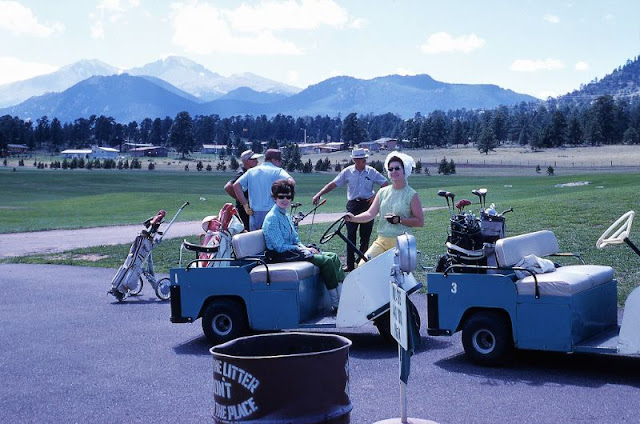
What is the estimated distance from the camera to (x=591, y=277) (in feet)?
27.9

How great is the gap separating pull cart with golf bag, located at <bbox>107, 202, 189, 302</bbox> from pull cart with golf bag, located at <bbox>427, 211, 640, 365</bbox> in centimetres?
617

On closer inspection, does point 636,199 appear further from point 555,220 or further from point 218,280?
point 218,280

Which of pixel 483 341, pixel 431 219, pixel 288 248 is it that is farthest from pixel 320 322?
pixel 431 219

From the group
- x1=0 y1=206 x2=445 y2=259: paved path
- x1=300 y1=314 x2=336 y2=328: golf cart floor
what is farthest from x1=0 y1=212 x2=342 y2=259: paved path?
x1=300 y1=314 x2=336 y2=328: golf cart floor

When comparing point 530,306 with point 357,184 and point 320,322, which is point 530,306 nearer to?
point 320,322

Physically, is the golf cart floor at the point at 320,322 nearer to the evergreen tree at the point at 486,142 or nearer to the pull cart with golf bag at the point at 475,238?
the pull cart with golf bag at the point at 475,238

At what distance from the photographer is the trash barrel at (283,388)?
430cm

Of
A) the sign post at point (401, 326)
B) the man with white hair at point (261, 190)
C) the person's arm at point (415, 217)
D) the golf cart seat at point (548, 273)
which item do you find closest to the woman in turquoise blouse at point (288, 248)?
the person's arm at point (415, 217)

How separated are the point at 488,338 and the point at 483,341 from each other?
59 mm

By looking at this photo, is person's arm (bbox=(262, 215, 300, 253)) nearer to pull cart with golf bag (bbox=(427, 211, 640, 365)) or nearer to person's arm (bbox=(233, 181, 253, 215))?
pull cart with golf bag (bbox=(427, 211, 640, 365))

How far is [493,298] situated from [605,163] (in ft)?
385

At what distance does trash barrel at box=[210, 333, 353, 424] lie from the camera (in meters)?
4.30

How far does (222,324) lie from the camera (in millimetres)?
10055

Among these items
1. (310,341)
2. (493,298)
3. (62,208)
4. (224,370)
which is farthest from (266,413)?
(62,208)
